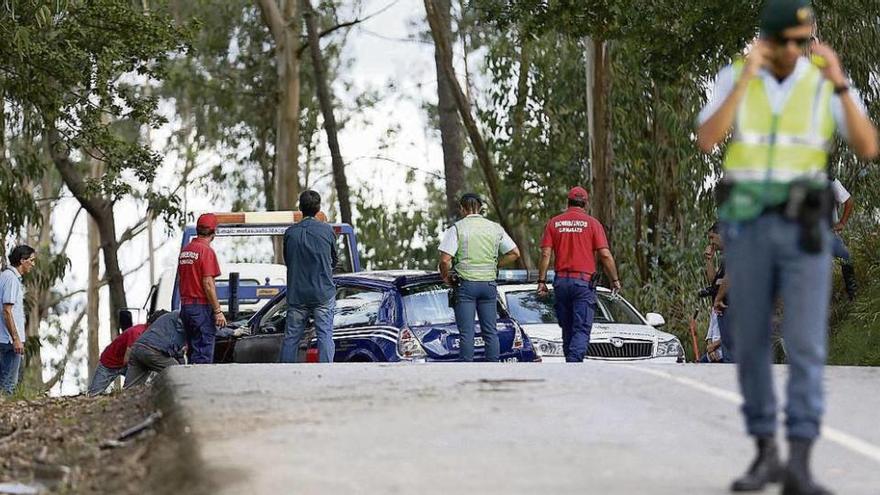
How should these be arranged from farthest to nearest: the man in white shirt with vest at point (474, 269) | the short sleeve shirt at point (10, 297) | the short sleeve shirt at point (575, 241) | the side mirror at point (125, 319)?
the side mirror at point (125, 319) < the short sleeve shirt at point (10, 297) < the short sleeve shirt at point (575, 241) < the man in white shirt with vest at point (474, 269)

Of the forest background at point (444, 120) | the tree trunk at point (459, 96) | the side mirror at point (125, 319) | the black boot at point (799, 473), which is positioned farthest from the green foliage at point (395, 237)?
the black boot at point (799, 473)

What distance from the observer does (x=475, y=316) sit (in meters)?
16.0

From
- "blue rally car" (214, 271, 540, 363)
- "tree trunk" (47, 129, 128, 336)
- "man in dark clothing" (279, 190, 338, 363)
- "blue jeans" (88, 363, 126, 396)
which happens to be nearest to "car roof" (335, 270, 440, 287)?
"blue rally car" (214, 271, 540, 363)

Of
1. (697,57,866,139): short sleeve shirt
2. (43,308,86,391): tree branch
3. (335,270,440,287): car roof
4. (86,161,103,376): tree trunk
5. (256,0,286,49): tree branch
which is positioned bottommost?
(43,308,86,391): tree branch

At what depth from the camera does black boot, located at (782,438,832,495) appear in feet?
19.8

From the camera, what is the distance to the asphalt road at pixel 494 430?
22.1ft

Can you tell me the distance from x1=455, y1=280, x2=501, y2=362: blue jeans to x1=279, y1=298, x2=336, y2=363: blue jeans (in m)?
1.22

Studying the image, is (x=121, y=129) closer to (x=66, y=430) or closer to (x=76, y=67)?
(x=76, y=67)

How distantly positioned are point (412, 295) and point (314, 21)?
2456 cm

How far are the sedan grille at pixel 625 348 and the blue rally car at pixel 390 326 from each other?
105 cm

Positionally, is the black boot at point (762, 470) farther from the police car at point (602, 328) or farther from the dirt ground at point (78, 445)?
the police car at point (602, 328)

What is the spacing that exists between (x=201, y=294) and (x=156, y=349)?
0.76 meters

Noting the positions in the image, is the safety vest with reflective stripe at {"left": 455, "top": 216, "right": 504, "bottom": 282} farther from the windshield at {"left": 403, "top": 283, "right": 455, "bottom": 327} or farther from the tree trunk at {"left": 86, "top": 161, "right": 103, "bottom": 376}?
the tree trunk at {"left": 86, "top": 161, "right": 103, "bottom": 376}

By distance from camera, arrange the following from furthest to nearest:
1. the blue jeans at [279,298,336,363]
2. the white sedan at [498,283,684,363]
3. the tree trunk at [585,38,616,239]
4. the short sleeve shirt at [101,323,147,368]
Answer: the tree trunk at [585,38,616,239] → the short sleeve shirt at [101,323,147,368] → the white sedan at [498,283,684,363] → the blue jeans at [279,298,336,363]
